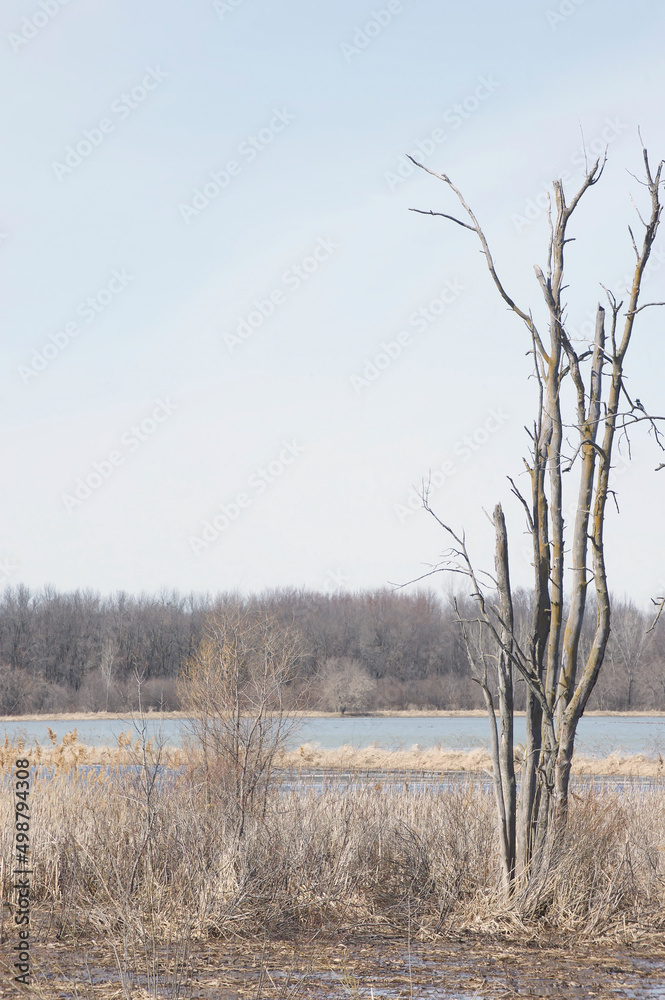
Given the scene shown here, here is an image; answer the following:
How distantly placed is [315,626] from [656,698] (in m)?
27.1

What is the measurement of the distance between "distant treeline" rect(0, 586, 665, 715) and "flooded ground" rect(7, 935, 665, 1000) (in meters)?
48.9

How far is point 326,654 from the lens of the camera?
69.9 metres

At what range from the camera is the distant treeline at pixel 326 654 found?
58.8m

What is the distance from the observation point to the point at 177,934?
6.10 metres

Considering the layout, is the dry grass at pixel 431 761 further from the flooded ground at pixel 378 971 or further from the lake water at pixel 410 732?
the flooded ground at pixel 378 971

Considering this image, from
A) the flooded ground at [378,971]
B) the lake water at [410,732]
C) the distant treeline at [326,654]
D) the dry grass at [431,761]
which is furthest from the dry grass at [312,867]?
the distant treeline at [326,654]

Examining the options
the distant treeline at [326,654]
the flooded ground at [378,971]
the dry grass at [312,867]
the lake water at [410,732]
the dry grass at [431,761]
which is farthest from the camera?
the distant treeline at [326,654]

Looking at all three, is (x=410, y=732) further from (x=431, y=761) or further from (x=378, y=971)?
(x=378, y=971)

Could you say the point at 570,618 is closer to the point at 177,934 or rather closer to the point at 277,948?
the point at 277,948

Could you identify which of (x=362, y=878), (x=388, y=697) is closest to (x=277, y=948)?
(x=362, y=878)

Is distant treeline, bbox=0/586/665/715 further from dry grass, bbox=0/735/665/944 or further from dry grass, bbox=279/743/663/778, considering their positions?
dry grass, bbox=0/735/665/944

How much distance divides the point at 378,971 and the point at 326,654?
65.1m

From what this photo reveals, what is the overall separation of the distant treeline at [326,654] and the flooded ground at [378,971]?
48.9 meters

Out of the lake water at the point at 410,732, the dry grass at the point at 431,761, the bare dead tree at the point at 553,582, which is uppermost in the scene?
the bare dead tree at the point at 553,582
